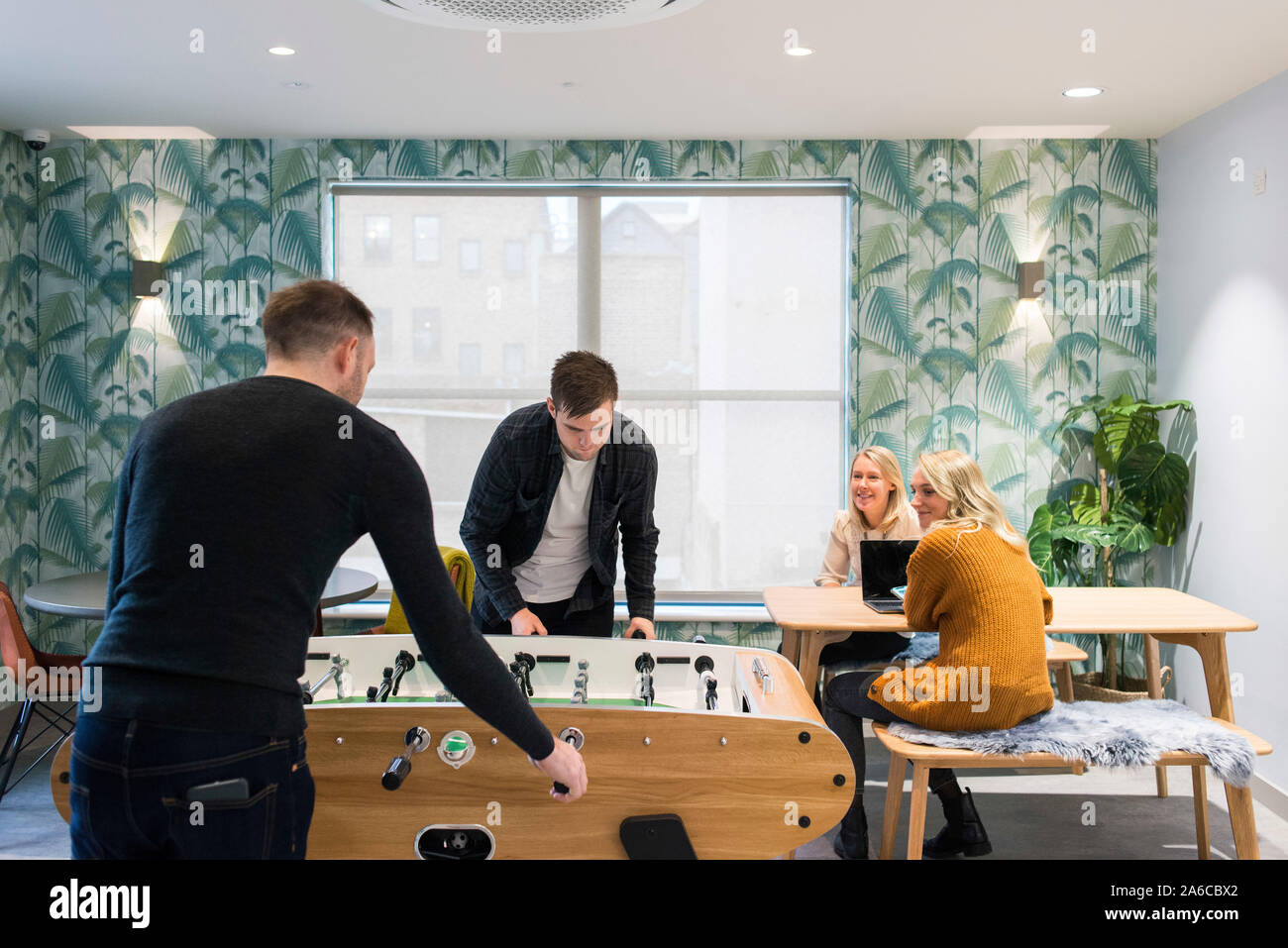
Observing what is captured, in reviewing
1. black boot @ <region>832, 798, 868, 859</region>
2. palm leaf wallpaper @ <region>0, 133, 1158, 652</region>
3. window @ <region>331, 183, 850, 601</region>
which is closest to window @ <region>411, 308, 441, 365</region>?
window @ <region>331, 183, 850, 601</region>

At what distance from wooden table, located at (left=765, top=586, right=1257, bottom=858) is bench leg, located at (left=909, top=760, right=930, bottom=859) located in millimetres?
448

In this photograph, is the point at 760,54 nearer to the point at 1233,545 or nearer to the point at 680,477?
the point at 680,477

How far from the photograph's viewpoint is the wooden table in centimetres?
314

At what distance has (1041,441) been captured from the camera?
16.3 feet

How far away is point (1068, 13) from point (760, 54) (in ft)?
3.28

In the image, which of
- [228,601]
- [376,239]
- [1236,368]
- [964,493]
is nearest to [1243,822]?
[964,493]

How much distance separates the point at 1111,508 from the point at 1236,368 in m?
0.79

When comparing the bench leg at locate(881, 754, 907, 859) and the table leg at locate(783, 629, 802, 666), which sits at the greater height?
the table leg at locate(783, 629, 802, 666)

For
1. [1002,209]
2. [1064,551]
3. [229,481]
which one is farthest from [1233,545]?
[229,481]

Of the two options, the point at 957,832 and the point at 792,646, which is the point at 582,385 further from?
the point at 957,832

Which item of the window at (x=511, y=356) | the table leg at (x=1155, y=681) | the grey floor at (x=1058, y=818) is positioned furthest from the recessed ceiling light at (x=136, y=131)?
the table leg at (x=1155, y=681)

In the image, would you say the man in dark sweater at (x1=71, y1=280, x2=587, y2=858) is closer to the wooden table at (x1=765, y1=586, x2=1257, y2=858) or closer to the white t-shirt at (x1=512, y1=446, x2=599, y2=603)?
the white t-shirt at (x1=512, y1=446, x2=599, y2=603)
